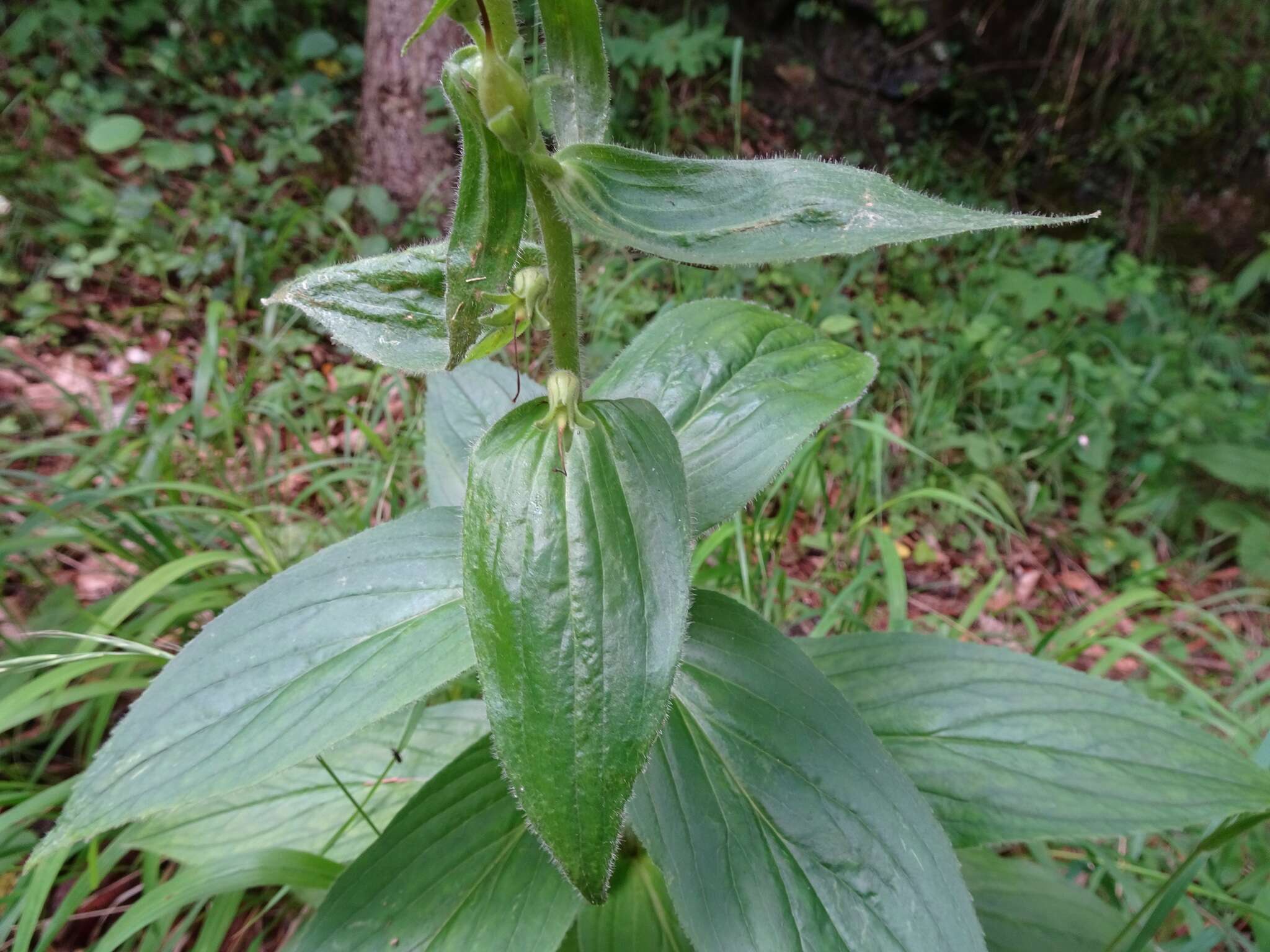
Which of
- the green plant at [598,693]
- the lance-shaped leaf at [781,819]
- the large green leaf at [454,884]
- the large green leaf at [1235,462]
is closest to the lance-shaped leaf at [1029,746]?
the green plant at [598,693]

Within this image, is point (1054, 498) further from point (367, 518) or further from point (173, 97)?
point (173, 97)

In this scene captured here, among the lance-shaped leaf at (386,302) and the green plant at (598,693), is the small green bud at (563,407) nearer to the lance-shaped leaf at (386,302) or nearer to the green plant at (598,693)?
the green plant at (598,693)

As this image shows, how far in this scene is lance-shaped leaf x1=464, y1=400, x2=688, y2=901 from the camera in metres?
0.64

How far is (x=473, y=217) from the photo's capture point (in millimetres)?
717

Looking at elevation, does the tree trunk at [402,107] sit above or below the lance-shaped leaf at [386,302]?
above

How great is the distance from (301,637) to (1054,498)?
9.37 ft

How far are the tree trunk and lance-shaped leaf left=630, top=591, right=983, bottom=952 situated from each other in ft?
9.69

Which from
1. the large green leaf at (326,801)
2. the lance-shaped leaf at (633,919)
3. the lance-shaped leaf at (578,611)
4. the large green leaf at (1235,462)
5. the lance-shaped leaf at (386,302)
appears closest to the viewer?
the lance-shaped leaf at (578,611)

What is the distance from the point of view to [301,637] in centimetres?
97

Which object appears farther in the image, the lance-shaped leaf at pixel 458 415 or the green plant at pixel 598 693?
the lance-shaped leaf at pixel 458 415

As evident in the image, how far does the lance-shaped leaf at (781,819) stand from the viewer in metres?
0.88

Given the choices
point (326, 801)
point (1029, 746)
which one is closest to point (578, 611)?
point (1029, 746)

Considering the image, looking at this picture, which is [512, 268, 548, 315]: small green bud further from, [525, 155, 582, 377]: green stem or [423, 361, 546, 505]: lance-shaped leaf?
[423, 361, 546, 505]: lance-shaped leaf

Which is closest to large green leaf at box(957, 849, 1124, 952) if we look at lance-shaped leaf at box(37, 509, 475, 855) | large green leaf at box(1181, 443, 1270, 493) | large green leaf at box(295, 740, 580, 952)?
large green leaf at box(295, 740, 580, 952)
